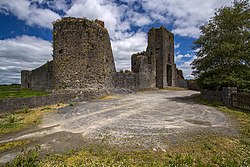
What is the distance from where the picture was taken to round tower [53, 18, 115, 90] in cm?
1384

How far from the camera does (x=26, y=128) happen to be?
5.44 meters

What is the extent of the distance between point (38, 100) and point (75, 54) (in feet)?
20.8

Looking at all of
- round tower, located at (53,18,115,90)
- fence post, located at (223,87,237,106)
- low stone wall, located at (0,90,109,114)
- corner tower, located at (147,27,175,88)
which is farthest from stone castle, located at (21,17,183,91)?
corner tower, located at (147,27,175,88)

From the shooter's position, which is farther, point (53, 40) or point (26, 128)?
point (53, 40)

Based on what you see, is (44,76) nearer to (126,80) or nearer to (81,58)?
(81,58)

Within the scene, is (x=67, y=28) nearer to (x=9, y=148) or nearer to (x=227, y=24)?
(x=9, y=148)

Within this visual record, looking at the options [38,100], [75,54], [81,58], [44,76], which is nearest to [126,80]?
[81,58]

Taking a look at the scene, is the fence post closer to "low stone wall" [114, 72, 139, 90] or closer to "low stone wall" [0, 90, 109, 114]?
"low stone wall" [0, 90, 109, 114]

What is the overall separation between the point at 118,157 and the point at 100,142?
991mm

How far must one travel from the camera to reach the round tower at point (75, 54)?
45.4 feet

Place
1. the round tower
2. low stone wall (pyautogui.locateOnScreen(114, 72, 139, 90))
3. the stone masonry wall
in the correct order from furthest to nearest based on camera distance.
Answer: low stone wall (pyautogui.locateOnScreen(114, 72, 139, 90)) < the stone masonry wall < the round tower

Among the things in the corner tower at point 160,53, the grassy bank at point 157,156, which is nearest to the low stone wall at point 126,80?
the corner tower at point 160,53

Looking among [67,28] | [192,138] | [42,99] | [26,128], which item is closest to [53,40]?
[67,28]

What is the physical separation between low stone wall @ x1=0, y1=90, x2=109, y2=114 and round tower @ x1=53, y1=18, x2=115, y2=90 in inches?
80.1
